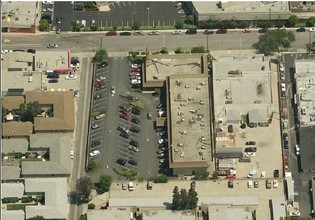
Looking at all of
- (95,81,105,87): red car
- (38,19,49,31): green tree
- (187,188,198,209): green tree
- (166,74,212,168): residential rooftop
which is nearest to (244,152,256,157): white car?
(166,74,212,168): residential rooftop

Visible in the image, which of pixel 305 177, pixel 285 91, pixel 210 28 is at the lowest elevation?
pixel 305 177

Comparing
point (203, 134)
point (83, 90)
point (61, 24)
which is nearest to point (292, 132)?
point (203, 134)

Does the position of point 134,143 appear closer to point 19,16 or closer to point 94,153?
point 94,153

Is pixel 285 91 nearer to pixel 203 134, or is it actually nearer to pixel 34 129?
pixel 203 134

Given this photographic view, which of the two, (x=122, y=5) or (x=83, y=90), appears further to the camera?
(x=122, y=5)

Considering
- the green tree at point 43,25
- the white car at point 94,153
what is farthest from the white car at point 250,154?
the green tree at point 43,25

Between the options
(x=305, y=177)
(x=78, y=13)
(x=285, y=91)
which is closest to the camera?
(x=305, y=177)

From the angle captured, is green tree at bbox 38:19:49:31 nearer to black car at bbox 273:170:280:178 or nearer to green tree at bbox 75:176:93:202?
green tree at bbox 75:176:93:202
